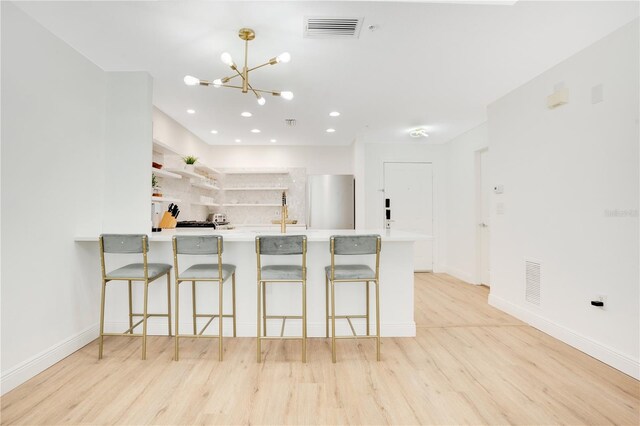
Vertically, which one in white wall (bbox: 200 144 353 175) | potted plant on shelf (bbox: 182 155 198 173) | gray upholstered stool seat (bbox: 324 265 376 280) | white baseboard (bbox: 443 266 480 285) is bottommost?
white baseboard (bbox: 443 266 480 285)

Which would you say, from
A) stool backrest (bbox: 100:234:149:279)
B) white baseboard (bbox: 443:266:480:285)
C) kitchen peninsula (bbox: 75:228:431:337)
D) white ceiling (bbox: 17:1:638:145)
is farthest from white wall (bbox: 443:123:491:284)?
stool backrest (bbox: 100:234:149:279)

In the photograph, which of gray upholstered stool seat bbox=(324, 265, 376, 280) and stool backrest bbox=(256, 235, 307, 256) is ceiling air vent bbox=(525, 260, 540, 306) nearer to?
gray upholstered stool seat bbox=(324, 265, 376, 280)

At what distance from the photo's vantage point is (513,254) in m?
3.48

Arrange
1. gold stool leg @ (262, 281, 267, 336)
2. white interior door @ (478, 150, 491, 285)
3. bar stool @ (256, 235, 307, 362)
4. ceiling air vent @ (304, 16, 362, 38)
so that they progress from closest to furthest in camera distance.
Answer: ceiling air vent @ (304, 16, 362, 38) < bar stool @ (256, 235, 307, 362) < gold stool leg @ (262, 281, 267, 336) < white interior door @ (478, 150, 491, 285)

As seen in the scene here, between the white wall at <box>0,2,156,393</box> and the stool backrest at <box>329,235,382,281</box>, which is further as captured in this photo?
the stool backrest at <box>329,235,382,281</box>

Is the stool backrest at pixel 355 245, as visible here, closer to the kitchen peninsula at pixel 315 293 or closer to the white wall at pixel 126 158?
the kitchen peninsula at pixel 315 293

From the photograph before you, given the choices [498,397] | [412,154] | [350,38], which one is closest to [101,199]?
[350,38]

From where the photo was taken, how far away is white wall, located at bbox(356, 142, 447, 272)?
19.4 feet

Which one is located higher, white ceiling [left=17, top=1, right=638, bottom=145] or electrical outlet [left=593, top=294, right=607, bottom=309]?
white ceiling [left=17, top=1, right=638, bottom=145]

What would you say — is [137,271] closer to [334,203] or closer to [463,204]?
[334,203]

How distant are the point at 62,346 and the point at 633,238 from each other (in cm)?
458

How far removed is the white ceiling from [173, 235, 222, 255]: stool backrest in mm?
1642

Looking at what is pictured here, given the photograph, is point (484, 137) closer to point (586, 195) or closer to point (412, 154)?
point (412, 154)

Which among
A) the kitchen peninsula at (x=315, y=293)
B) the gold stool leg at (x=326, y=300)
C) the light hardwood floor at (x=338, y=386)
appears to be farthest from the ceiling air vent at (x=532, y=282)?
the gold stool leg at (x=326, y=300)
